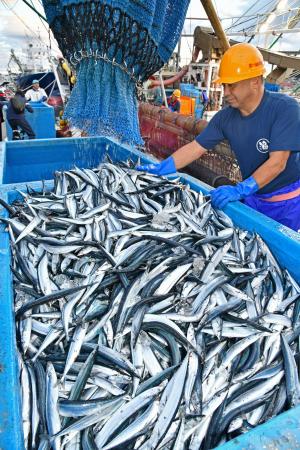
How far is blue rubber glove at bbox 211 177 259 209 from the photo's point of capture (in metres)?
3.48

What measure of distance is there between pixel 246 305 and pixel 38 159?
4.99 metres

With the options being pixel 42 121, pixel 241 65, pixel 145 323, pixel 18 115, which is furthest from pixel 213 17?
pixel 42 121

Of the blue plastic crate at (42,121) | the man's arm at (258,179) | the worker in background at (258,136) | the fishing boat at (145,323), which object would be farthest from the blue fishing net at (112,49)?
the blue plastic crate at (42,121)

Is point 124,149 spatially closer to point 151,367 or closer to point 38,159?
point 38,159

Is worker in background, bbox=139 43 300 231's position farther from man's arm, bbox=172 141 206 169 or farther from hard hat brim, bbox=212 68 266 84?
man's arm, bbox=172 141 206 169

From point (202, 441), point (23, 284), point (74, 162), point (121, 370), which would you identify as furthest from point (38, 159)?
point (202, 441)

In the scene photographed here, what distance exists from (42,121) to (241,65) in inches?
344

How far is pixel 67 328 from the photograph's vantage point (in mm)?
2096

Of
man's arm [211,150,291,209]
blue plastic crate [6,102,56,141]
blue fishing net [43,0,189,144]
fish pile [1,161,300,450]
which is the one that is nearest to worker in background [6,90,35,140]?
blue plastic crate [6,102,56,141]

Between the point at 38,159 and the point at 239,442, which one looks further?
the point at 38,159

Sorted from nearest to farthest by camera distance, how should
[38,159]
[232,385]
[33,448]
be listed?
[33,448] < [232,385] < [38,159]

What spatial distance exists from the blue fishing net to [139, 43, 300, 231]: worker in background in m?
0.87

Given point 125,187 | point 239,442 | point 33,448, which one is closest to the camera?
point 239,442

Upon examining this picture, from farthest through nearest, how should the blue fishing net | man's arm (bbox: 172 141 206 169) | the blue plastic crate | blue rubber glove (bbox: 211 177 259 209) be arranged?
the blue plastic crate, man's arm (bbox: 172 141 206 169), blue rubber glove (bbox: 211 177 259 209), the blue fishing net
